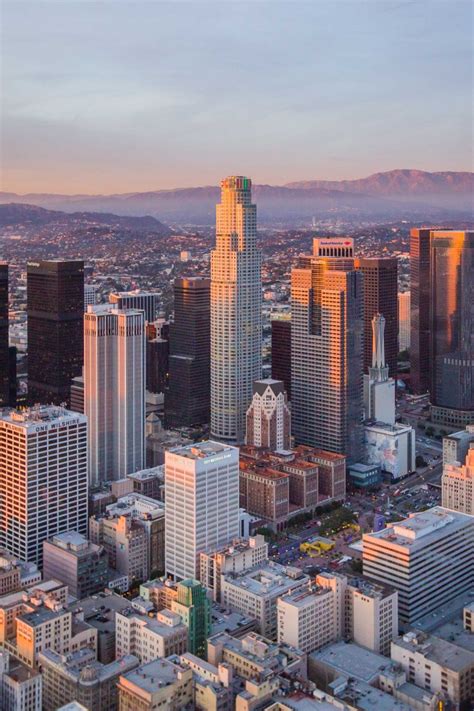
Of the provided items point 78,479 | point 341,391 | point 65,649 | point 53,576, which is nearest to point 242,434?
point 341,391

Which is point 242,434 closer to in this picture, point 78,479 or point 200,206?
point 78,479

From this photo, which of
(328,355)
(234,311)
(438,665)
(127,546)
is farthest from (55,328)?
(438,665)

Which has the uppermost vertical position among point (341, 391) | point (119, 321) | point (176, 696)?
point (119, 321)

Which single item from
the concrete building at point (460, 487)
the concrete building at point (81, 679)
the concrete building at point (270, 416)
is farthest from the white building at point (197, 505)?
the concrete building at point (270, 416)

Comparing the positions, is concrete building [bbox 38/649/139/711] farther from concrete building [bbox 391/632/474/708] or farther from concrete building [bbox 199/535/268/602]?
concrete building [bbox 391/632/474/708]

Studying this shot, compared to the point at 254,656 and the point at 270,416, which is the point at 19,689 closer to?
the point at 254,656
